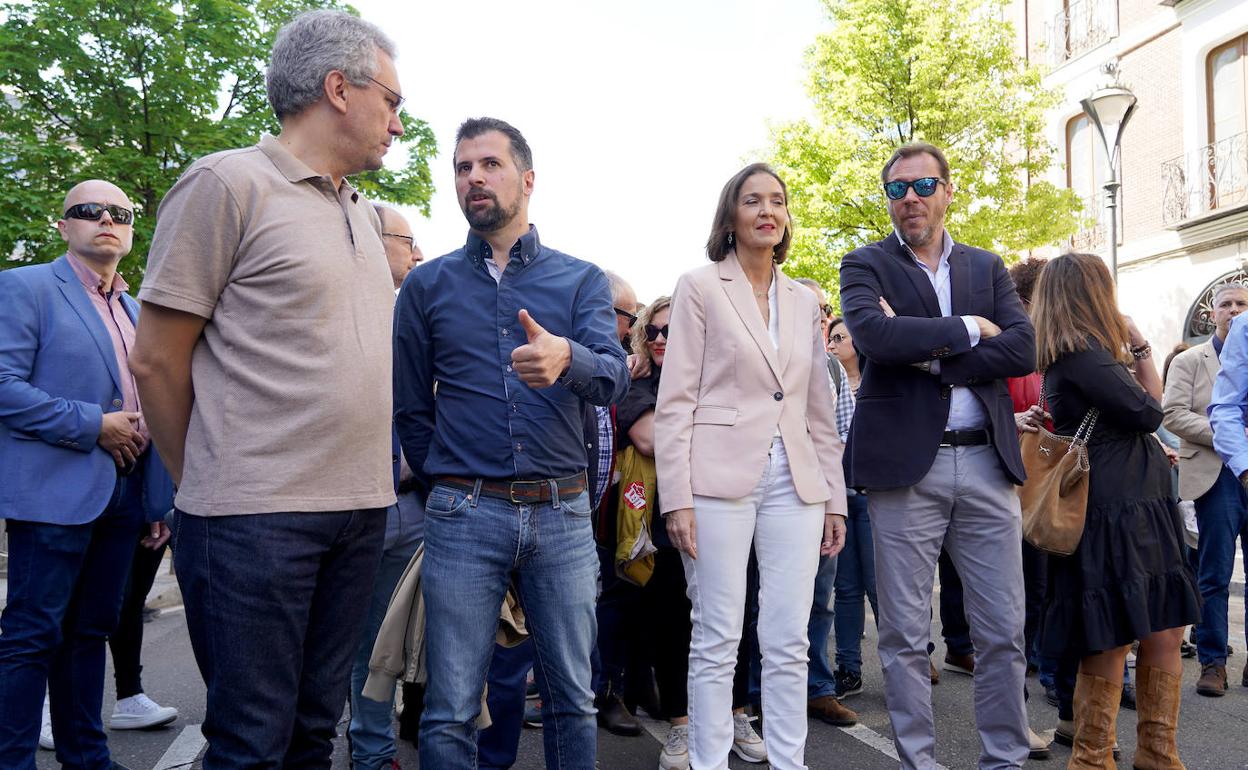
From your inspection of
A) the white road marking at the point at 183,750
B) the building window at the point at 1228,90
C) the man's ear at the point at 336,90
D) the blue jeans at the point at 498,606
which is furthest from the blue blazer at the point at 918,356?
the building window at the point at 1228,90

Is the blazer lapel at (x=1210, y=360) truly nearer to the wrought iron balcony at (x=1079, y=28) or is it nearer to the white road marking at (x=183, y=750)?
the white road marking at (x=183, y=750)

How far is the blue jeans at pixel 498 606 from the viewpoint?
2926 millimetres

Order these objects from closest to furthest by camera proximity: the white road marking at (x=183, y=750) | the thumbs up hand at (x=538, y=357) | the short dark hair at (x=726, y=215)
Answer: the thumbs up hand at (x=538, y=357), the short dark hair at (x=726, y=215), the white road marking at (x=183, y=750)

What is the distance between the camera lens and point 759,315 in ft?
12.7

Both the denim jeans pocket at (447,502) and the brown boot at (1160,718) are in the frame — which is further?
the brown boot at (1160,718)

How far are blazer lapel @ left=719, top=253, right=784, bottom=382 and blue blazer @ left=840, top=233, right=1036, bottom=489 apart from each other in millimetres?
349

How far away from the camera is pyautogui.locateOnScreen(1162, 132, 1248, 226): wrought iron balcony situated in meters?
17.1

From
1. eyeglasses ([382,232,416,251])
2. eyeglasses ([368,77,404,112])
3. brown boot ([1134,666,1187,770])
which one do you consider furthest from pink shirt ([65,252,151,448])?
brown boot ([1134,666,1187,770])

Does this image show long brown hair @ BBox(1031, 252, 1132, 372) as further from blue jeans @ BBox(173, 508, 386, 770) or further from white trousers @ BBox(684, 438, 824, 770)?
blue jeans @ BBox(173, 508, 386, 770)

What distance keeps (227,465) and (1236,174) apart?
1936 cm

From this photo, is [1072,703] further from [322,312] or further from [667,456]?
[322,312]

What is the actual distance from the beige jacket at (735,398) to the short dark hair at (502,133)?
0.95 meters

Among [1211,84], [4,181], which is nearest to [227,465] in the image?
[4,181]

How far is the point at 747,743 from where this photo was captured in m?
4.50
